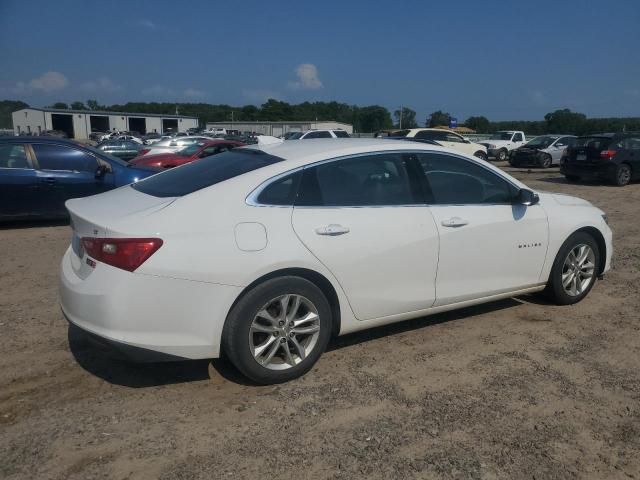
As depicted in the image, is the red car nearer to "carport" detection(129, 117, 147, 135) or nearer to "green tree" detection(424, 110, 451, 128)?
"green tree" detection(424, 110, 451, 128)

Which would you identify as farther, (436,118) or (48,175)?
(436,118)

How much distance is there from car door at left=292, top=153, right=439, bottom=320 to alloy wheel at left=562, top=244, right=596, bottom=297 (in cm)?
162

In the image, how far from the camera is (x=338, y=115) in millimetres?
116625

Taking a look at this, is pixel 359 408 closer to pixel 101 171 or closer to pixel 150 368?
pixel 150 368

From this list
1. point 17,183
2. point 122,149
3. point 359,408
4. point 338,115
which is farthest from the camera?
point 338,115

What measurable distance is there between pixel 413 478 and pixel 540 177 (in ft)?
Answer: 56.7

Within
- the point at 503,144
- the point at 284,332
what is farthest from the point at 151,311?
the point at 503,144

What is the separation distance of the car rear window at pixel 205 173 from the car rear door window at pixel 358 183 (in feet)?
0.98

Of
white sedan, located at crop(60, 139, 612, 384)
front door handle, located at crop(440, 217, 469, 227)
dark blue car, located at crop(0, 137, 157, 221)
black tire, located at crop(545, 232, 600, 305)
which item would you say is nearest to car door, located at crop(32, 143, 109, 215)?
dark blue car, located at crop(0, 137, 157, 221)

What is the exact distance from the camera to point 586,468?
8.86 feet

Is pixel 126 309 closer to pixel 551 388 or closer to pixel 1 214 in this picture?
pixel 551 388

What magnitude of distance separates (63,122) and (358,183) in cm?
9102

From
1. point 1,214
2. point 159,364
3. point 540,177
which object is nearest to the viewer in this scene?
point 159,364

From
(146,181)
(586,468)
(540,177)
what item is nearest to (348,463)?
(586,468)
